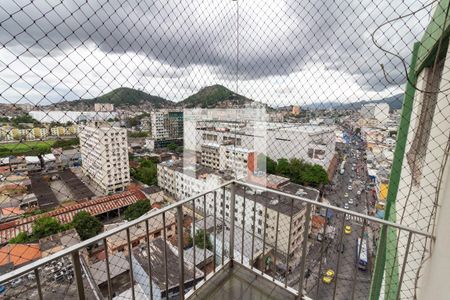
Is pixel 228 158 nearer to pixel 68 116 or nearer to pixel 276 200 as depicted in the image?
pixel 276 200

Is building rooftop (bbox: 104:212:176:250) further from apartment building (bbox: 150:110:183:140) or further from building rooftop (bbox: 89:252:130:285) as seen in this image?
apartment building (bbox: 150:110:183:140)

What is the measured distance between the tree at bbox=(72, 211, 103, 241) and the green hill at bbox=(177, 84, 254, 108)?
787 cm

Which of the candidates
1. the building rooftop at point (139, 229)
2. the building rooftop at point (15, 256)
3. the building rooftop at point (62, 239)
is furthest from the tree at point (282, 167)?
the building rooftop at point (15, 256)

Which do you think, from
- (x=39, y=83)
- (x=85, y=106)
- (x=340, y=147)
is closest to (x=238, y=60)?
(x=85, y=106)

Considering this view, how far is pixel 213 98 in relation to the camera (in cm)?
226

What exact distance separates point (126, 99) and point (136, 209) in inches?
353

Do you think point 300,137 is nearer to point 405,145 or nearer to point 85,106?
point 405,145

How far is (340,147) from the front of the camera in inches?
344

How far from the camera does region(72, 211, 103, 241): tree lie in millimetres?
8038

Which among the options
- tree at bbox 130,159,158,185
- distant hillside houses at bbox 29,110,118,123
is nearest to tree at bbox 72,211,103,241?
tree at bbox 130,159,158,185

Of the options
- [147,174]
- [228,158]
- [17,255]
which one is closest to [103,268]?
[17,255]

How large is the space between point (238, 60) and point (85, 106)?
1.32 meters

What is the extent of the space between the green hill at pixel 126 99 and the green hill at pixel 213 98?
0.89 ft

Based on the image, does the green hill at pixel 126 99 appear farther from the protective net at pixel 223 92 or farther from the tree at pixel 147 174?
the tree at pixel 147 174
